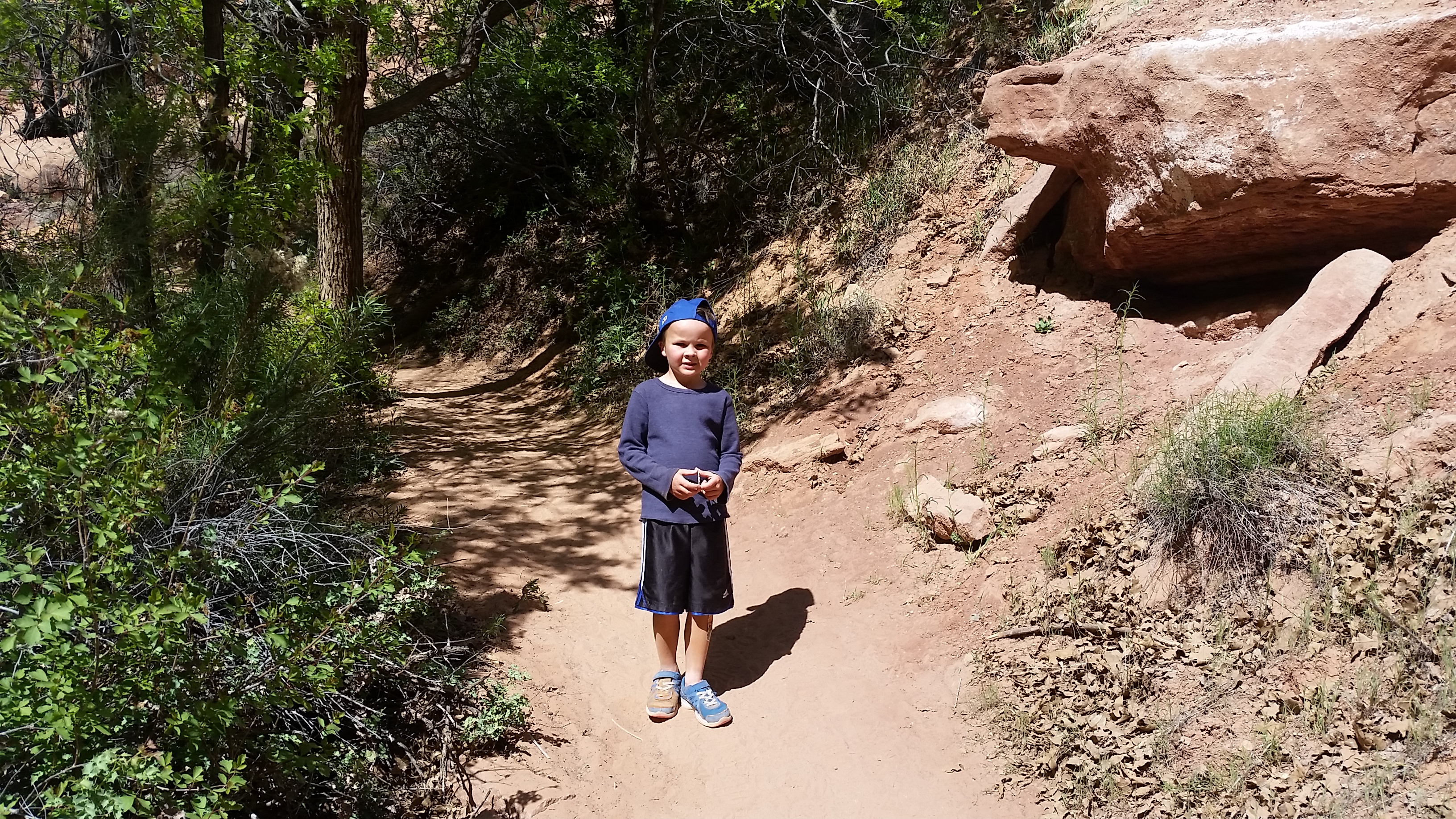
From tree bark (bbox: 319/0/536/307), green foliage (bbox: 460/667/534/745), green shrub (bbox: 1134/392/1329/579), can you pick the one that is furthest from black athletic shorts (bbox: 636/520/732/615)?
tree bark (bbox: 319/0/536/307)

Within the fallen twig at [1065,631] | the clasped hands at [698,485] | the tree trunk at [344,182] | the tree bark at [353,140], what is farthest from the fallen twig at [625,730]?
the tree bark at [353,140]

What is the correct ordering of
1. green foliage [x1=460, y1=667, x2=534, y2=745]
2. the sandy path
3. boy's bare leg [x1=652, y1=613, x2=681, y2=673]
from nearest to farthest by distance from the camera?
the sandy path < green foliage [x1=460, y1=667, x2=534, y2=745] < boy's bare leg [x1=652, y1=613, x2=681, y2=673]

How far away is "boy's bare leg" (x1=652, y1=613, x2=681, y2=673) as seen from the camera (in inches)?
Result: 150

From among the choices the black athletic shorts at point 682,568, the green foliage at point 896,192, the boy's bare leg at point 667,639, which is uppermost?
the green foliage at point 896,192

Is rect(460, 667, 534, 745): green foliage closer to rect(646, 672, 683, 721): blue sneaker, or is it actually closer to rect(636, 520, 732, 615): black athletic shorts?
rect(646, 672, 683, 721): blue sneaker

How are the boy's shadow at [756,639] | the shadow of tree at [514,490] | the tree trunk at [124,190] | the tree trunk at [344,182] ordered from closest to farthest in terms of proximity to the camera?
the boy's shadow at [756,639], the tree trunk at [124,190], the shadow of tree at [514,490], the tree trunk at [344,182]

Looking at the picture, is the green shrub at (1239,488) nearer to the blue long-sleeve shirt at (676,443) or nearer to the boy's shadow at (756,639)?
the boy's shadow at (756,639)

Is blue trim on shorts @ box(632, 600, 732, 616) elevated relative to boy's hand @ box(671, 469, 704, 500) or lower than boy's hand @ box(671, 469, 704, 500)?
lower

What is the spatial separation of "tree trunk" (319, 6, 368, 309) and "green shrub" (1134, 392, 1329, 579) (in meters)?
5.91

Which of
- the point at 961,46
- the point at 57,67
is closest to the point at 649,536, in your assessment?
the point at 57,67

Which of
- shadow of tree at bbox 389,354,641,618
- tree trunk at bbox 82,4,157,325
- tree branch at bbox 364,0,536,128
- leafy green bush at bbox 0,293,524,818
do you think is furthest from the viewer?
tree branch at bbox 364,0,536,128

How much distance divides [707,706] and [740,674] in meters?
0.39

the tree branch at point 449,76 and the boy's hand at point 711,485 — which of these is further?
the tree branch at point 449,76

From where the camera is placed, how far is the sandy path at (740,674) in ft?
11.3
